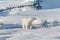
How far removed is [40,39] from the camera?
10312 mm

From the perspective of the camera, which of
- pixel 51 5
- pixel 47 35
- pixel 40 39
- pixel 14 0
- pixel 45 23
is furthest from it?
pixel 14 0

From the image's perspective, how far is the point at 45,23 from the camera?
1423 cm

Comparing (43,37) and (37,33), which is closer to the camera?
(43,37)

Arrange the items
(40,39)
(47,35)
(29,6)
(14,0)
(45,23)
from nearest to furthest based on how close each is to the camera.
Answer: (40,39) < (47,35) < (45,23) < (29,6) < (14,0)

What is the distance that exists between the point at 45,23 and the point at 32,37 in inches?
144

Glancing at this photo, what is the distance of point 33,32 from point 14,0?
674 inches

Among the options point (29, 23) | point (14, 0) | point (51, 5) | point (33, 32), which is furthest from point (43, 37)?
point (14, 0)

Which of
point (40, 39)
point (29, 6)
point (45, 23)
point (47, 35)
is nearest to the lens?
point (40, 39)

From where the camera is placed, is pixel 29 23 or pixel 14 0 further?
pixel 14 0

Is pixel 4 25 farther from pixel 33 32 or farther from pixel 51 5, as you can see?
pixel 51 5

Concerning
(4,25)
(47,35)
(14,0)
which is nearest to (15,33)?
(47,35)

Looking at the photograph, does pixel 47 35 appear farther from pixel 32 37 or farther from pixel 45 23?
pixel 45 23

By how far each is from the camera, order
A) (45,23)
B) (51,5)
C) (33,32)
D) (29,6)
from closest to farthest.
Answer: (33,32) < (45,23) < (29,6) < (51,5)

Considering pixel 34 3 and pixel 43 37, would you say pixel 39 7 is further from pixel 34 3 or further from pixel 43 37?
pixel 43 37
